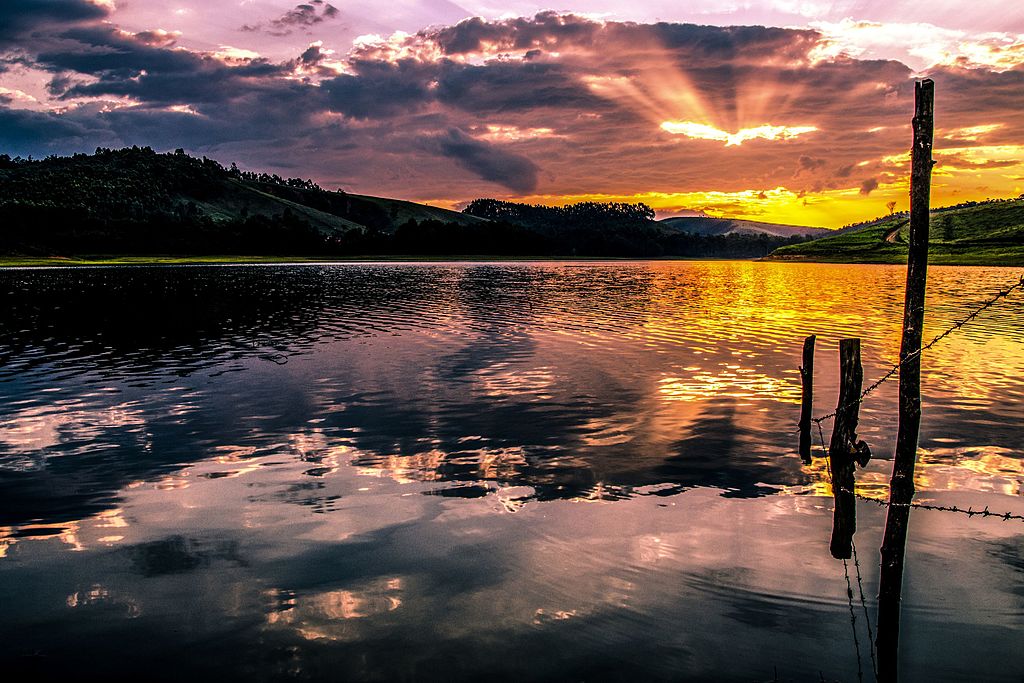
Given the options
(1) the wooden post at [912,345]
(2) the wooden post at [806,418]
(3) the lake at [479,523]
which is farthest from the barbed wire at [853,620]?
(2) the wooden post at [806,418]

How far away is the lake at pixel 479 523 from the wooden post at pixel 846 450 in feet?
1.94

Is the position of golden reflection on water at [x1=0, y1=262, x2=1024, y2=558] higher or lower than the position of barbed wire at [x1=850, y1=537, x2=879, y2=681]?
higher

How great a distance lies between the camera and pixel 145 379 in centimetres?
2917

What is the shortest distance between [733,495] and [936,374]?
20.3 m

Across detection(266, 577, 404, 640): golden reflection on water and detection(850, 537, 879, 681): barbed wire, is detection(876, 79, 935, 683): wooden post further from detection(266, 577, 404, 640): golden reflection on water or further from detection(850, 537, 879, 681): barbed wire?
detection(266, 577, 404, 640): golden reflection on water

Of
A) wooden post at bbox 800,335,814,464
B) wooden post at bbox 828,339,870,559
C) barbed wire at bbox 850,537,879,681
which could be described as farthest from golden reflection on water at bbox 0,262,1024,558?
barbed wire at bbox 850,537,879,681

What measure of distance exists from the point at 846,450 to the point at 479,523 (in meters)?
7.54

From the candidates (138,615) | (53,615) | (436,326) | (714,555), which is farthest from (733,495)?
(436,326)

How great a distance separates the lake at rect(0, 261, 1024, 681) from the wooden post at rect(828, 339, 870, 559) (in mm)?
593

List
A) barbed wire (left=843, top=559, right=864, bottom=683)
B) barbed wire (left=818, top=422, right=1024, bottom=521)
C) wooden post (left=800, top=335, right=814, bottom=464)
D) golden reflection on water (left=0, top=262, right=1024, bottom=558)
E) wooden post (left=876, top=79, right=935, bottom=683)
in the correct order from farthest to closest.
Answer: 1. wooden post (left=800, top=335, right=814, bottom=464)
2. golden reflection on water (left=0, top=262, right=1024, bottom=558)
3. barbed wire (left=818, top=422, right=1024, bottom=521)
4. wooden post (left=876, top=79, right=935, bottom=683)
5. barbed wire (left=843, top=559, right=864, bottom=683)

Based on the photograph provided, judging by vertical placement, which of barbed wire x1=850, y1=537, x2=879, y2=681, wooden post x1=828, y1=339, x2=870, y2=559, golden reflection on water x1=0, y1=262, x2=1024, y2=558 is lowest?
barbed wire x1=850, y1=537, x2=879, y2=681

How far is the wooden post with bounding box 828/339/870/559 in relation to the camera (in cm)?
1198

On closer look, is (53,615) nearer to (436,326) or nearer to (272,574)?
(272,574)

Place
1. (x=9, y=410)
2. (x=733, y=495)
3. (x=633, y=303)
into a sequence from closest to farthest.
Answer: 1. (x=733, y=495)
2. (x=9, y=410)
3. (x=633, y=303)
